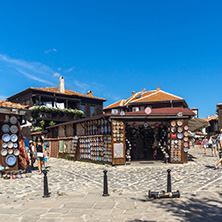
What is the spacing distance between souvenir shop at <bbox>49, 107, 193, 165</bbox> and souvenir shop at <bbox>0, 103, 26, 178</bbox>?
5.28 metres

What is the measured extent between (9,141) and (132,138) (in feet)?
30.3

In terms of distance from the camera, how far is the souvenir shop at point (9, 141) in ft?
37.8

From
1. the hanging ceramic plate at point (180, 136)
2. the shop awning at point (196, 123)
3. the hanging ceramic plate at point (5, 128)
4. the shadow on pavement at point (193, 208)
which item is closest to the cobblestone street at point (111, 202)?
the shadow on pavement at point (193, 208)

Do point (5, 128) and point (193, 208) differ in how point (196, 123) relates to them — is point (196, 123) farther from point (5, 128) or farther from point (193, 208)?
point (193, 208)

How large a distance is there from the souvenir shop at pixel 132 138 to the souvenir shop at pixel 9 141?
528cm

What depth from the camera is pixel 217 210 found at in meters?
5.92

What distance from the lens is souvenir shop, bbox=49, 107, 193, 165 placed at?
1492cm

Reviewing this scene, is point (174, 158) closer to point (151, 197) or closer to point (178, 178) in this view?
point (178, 178)

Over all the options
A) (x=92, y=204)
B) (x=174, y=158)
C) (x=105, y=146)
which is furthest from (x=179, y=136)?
(x=92, y=204)

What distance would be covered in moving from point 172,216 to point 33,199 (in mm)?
3969

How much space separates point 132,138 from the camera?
1855 cm

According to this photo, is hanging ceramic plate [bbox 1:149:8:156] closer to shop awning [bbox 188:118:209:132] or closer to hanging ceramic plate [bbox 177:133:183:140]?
hanging ceramic plate [bbox 177:133:183:140]

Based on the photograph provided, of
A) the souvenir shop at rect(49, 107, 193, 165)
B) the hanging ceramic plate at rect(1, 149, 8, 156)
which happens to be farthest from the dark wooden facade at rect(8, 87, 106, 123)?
the hanging ceramic plate at rect(1, 149, 8, 156)

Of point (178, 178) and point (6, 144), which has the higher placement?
point (6, 144)
